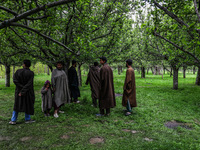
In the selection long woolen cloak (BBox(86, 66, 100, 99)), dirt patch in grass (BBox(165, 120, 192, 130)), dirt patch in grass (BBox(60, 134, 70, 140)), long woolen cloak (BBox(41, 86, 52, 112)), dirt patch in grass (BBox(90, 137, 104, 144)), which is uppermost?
long woolen cloak (BBox(86, 66, 100, 99))

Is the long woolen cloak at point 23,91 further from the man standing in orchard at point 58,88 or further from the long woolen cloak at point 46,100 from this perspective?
the man standing in orchard at point 58,88

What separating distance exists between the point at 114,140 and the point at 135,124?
5.20 feet

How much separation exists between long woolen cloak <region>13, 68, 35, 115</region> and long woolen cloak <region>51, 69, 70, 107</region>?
1047 mm

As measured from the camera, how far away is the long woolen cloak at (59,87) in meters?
6.17

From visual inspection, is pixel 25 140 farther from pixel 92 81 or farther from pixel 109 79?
pixel 92 81

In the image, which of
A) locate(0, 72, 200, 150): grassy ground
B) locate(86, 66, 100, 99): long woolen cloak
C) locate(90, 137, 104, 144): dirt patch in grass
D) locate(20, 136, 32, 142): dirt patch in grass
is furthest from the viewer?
locate(86, 66, 100, 99): long woolen cloak

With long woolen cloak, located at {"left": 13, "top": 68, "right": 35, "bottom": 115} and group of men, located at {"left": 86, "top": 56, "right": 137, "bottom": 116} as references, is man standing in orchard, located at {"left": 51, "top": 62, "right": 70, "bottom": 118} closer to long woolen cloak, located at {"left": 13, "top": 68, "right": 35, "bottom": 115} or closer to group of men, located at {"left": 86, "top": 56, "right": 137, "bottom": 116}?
long woolen cloak, located at {"left": 13, "top": 68, "right": 35, "bottom": 115}

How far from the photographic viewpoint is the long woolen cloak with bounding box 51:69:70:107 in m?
6.17

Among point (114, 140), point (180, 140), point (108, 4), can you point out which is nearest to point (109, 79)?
point (114, 140)

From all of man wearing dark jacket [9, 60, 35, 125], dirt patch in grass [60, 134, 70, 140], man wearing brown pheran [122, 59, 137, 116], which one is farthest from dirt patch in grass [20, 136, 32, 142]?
man wearing brown pheran [122, 59, 137, 116]

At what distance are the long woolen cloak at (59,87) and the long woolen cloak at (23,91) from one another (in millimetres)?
1047

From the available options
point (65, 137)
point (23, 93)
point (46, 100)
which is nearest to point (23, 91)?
point (23, 93)

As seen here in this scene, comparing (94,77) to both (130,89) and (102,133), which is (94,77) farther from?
(102,133)

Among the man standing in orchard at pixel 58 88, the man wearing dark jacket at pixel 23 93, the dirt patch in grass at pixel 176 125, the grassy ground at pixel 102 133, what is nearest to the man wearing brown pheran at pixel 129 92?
the grassy ground at pixel 102 133
